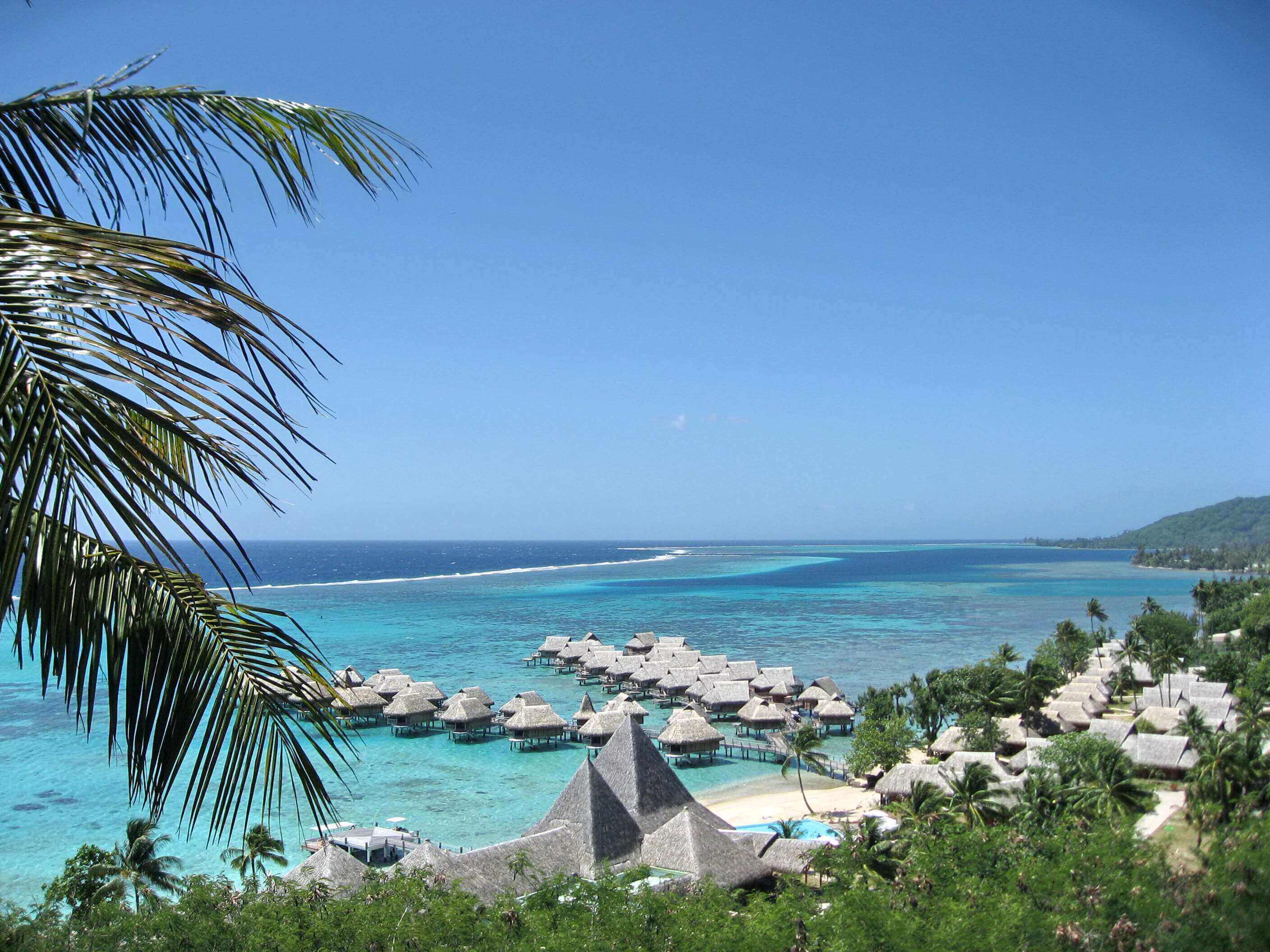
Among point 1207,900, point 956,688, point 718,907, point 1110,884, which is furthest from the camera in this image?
point 956,688

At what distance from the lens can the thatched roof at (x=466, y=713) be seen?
2791cm

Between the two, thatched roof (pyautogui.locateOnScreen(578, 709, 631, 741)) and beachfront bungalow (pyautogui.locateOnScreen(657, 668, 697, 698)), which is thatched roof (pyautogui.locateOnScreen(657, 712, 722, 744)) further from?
beachfront bungalow (pyautogui.locateOnScreen(657, 668, 697, 698))

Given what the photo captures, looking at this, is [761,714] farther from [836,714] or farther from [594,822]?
[594,822]

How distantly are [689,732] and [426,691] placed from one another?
398 inches

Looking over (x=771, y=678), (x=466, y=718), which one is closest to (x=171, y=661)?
(x=466, y=718)

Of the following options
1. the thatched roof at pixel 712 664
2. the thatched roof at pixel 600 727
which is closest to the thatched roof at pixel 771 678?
the thatched roof at pixel 712 664

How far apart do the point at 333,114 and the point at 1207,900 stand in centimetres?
919

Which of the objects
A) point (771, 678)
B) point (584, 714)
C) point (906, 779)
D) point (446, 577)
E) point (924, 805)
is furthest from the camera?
point (446, 577)

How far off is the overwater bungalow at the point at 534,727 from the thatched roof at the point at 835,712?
27.1 ft

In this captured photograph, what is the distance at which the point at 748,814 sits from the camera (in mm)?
20109

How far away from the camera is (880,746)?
72.5 ft

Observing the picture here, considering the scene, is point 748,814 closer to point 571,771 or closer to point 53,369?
point 571,771

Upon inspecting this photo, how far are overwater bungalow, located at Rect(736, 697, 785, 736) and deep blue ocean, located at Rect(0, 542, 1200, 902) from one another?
6.84 ft

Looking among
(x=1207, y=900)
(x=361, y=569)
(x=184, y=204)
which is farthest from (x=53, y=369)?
(x=361, y=569)
